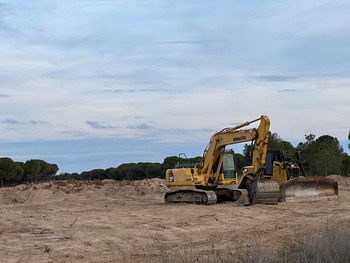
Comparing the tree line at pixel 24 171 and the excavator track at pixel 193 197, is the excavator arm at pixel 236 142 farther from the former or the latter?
the tree line at pixel 24 171

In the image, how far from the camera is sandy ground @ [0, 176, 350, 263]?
12273 millimetres

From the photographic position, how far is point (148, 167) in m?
61.3

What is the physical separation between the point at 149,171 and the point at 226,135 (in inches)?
1413

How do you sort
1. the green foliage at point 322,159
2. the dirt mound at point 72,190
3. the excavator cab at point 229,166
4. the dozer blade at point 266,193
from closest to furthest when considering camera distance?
the dozer blade at point 266,193, the excavator cab at point 229,166, the dirt mound at point 72,190, the green foliage at point 322,159

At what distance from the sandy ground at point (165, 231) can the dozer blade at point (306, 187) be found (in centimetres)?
33

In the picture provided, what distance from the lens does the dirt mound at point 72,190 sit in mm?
31050

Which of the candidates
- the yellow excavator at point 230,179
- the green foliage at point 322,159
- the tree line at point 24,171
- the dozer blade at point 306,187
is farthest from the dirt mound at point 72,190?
the green foliage at point 322,159

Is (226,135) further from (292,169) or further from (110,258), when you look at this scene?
(110,258)

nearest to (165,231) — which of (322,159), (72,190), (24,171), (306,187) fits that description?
→ (306,187)

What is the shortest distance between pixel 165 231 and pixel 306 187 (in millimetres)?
11606

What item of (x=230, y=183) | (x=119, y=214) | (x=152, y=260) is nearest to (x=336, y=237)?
(x=152, y=260)

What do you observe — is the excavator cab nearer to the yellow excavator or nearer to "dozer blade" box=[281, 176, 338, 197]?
the yellow excavator

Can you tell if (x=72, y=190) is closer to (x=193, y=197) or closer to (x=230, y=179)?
(x=193, y=197)

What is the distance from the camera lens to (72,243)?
548 inches
